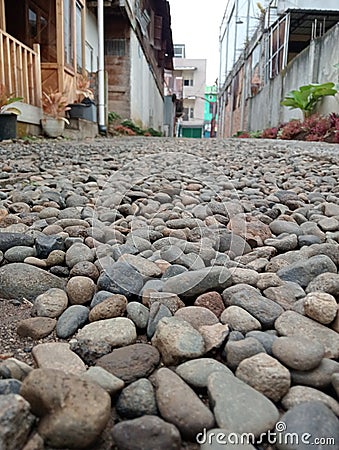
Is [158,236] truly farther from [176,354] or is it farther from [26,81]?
[26,81]

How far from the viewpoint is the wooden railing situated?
4859 mm

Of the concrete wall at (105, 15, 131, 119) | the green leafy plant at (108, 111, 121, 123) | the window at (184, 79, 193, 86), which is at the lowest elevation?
the green leafy plant at (108, 111, 121, 123)

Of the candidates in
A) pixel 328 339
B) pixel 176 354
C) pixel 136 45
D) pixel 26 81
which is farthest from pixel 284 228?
pixel 136 45

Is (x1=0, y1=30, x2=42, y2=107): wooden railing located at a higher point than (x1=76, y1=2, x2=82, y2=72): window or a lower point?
lower

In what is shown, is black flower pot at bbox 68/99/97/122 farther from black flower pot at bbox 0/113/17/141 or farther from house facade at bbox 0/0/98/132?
black flower pot at bbox 0/113/17/141

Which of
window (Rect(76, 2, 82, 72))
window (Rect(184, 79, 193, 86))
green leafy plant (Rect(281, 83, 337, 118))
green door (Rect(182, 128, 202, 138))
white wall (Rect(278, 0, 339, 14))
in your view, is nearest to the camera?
window (Rect(76, 2, 82, 72))

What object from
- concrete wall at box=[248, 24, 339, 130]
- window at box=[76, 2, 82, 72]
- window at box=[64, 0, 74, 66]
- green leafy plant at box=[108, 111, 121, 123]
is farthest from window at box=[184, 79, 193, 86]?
window at box=[64, 0, 74, 66]

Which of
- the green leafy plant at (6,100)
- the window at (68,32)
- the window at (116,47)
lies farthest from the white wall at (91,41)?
the green leafy plant at (6,100)

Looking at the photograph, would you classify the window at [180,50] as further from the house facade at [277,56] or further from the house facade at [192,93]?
the house facade at [277,56]

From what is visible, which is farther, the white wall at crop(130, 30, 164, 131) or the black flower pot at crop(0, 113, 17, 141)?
the white wall at crop(130, 30, 164, 131)

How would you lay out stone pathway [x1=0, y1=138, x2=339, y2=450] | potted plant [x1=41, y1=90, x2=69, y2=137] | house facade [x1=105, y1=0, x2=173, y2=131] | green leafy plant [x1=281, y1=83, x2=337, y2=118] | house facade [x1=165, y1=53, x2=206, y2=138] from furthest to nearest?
1. house facade [x1=165, y1=53, x2=206, y2=138]
2. house facade [x1=105, y1=0, x2=173, y2=131]
3. green leafy plant [x1=281, y1=83, x2=337, y2=118]
4. potted plant [x1=41, y1=90, x2=69, y2=137]
5. stone pathway [x1=0, y1=138, x2=339, y2=450]

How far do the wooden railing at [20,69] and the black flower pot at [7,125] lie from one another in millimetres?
497

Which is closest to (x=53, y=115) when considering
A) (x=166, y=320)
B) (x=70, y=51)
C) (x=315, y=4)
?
(x=70, y=51)

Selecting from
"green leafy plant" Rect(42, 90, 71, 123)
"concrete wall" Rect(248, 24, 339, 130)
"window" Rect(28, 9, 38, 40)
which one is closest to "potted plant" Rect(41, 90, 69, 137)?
"green leafy plant" Rect(42, 90, 71, 123)
